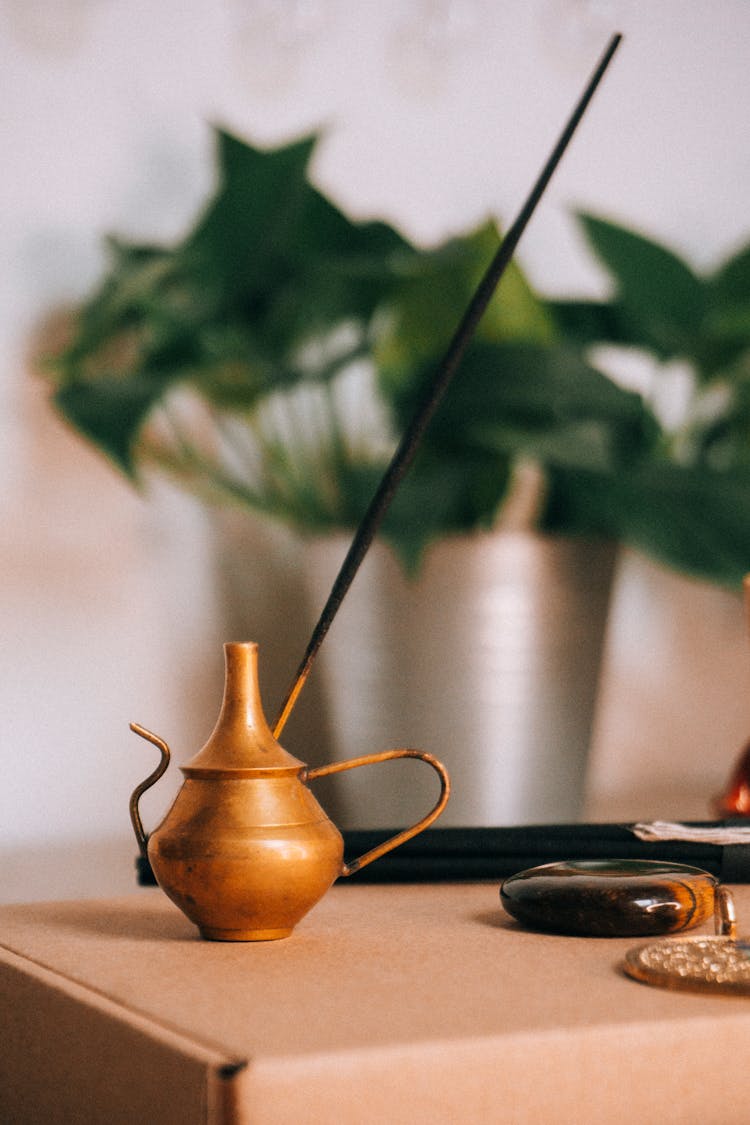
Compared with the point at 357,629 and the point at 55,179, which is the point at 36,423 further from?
the point at 357,629

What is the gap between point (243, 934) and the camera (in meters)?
0.56

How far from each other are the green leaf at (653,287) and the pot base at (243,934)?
30.0 inches

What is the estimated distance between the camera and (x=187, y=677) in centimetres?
118

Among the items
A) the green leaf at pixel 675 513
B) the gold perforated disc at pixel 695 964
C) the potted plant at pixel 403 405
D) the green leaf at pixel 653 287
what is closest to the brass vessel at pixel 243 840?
the gold perforated disc at pixel 695 964

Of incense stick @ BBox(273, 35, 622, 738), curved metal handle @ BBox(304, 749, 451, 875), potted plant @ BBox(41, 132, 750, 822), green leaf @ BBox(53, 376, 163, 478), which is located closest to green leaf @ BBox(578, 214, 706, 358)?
potted plant @ BBox(41, 132, 750, 822)

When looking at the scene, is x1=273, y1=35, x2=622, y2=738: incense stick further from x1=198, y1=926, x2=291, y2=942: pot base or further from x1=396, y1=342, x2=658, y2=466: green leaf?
x1=396, y1=342, x2=658, y2=466: green leaf

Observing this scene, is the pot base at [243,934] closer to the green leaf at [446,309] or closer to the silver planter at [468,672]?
the silver planter at [468,672]

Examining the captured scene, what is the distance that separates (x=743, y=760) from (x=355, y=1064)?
75 centimetres

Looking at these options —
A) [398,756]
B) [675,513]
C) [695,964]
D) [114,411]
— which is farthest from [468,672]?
[695,964]

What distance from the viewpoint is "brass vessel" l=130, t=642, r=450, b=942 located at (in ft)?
1.77

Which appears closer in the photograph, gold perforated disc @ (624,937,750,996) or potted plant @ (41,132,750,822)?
gold perforated disc @ (624,937,750,996)

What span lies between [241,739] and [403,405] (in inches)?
21.6

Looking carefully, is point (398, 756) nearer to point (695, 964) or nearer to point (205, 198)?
point (695, 964)

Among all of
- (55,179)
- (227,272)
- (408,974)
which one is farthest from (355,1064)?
(55,179)
